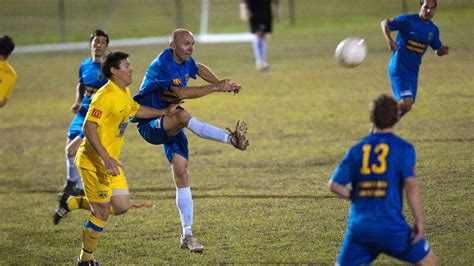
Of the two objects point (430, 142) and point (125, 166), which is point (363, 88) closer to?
point (430, 142)

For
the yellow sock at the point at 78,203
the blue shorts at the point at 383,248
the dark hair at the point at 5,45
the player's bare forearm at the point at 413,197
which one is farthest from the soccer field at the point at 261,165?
the dark hair at the point at 5,45

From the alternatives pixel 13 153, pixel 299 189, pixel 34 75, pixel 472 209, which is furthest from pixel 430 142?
pixel 34 75

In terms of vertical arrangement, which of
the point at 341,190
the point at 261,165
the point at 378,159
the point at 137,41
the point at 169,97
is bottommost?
the point at 137,41

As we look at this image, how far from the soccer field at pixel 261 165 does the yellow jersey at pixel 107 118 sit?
1363 mm

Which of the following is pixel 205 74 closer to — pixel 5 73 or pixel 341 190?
pixel 5 73

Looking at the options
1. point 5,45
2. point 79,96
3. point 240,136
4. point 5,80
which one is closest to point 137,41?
point 79,96

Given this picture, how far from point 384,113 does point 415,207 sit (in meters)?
0.81

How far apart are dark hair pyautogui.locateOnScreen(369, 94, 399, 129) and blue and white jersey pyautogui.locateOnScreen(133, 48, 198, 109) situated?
365 cm

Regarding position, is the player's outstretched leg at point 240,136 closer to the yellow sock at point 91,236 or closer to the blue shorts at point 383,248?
the yellow sock at point 91,236

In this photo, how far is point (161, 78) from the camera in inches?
401

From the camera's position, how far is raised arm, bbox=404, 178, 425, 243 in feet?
22.5

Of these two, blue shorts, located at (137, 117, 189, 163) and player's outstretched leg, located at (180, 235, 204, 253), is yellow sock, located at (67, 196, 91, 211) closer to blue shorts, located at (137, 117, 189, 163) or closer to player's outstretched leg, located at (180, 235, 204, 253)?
blue shorts, located at (137, 117, 189, 163)

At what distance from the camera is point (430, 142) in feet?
51.2

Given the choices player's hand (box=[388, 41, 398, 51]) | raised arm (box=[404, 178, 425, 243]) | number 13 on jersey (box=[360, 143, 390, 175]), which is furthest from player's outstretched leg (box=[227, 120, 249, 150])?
player's hand (box=[388, 41, 398, 51])
